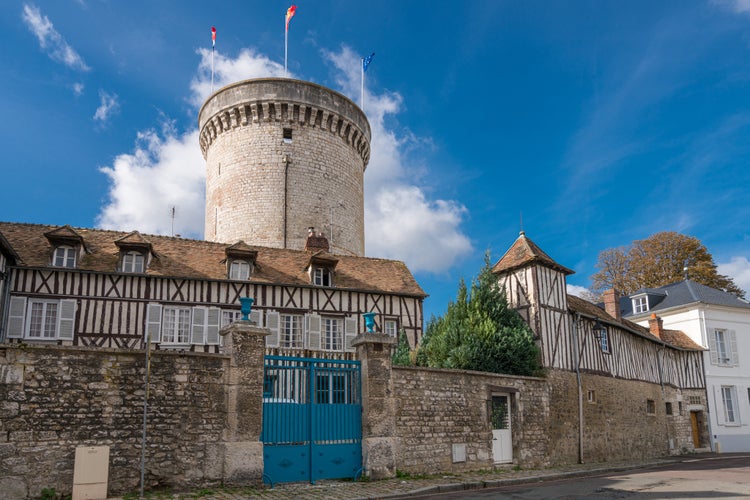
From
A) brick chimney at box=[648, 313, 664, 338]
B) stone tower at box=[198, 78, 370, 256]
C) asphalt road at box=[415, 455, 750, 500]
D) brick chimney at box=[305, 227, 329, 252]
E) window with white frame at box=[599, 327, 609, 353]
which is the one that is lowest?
asphalt road at box=[415, 455, 750, 500]

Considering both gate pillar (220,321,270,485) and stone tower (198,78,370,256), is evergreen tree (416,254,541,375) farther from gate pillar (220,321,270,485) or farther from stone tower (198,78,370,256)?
stone tower (198,78,370,256)

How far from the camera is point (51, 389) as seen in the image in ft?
23.7

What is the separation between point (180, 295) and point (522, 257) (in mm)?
7923

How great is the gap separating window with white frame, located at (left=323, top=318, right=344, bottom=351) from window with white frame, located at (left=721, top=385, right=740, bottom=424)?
13657 millimetres

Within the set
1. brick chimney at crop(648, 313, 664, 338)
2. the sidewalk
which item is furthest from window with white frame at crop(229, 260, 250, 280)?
brick chimney at crop(648, 313, 664, 338)

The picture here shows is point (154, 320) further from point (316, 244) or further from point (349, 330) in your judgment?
point (316, 244)

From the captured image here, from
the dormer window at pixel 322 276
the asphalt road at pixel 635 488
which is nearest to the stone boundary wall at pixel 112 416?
the asphalt road at pixel 635 488

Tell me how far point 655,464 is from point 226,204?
1593 cm

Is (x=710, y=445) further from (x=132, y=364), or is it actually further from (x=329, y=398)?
(x=132, y=364)

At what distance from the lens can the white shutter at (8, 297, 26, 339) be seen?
1295 centimetres

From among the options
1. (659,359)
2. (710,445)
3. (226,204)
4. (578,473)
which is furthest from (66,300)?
(710,445)

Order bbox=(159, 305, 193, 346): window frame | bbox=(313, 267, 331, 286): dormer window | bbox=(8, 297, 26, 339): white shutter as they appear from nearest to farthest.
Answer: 1. bbox=(8, 297, 26, 339): white shutter
2. bbox=(159, 305, 193, 346): window frame
3. bbox=(313, 267, 331, 286): dormer window

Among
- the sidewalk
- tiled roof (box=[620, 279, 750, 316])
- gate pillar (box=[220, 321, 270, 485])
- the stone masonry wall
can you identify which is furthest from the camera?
tiled roof (box=[620, 279, 750, 316])

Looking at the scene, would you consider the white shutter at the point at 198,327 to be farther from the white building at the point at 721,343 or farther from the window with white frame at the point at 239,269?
the white building at the point at 721,343
